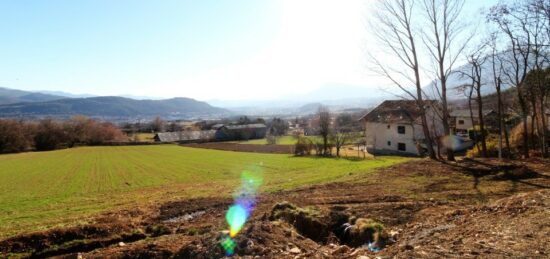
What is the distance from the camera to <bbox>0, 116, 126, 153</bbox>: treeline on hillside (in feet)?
314

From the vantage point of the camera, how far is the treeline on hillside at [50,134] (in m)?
95.6

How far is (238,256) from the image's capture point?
23.7 ft

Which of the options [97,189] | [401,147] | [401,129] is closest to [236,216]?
[97,189]

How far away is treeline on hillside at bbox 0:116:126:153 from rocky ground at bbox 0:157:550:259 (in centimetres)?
9893

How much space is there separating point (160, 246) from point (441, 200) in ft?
28.7

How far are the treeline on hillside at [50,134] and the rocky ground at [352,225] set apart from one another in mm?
98933

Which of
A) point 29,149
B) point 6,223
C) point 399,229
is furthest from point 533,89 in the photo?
point 29,149

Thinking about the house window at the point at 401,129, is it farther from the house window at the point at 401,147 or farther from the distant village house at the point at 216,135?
the distant village house at the point at 216,135

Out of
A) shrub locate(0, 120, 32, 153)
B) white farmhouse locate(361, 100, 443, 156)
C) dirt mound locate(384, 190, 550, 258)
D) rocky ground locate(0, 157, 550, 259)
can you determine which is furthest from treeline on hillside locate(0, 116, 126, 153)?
dirt mound locate(384, 190, 550, 258)

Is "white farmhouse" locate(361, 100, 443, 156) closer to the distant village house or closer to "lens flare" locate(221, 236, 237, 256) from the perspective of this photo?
"lens flare" locate(221, 236, 237, 256)

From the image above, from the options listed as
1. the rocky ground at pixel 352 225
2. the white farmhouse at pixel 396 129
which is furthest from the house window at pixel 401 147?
the rocky ground at pixel 352 225

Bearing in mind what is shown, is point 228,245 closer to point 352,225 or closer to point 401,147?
point 352,225

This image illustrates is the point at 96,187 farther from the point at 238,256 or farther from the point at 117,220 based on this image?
the point at 238,256

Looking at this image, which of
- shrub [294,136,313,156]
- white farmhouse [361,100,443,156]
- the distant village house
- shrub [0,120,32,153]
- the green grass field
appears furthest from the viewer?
the distant village house
